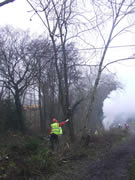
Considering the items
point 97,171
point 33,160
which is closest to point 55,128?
point 33,160

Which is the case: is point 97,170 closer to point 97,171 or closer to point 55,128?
point 97,171

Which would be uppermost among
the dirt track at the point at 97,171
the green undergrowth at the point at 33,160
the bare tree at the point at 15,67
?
the bare tree at the point at 15,67

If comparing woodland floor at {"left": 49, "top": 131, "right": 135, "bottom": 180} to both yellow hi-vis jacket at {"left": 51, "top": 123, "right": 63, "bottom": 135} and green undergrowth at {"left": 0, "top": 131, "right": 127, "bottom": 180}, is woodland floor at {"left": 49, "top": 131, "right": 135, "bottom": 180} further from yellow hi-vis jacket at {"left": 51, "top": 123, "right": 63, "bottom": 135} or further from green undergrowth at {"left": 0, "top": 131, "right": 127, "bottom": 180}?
yellow hi-vis jacket at {"left": 51, "top": 123, "right": 63, "bottom": 135}

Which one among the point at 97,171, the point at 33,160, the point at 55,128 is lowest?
the point at 97,171

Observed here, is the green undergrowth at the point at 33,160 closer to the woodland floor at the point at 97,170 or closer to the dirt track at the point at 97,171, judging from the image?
the woodland floor at the point at 97,170

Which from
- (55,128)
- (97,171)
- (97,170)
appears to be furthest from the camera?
(55,128)

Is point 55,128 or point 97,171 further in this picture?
point 55,128

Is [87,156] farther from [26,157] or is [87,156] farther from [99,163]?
[26,157]

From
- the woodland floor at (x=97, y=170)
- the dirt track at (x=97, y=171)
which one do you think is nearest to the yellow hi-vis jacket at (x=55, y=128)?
the woodland floor at (x=97, y=170)

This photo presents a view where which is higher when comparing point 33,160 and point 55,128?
point 55,128

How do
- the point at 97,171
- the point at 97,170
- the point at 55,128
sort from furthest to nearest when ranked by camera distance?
the point at 55,128
the point at 97,170
the point at 97,171

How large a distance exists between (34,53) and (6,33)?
15.8ft

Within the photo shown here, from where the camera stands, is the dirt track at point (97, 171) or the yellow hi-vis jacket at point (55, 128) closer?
the dirt track at point (97, 171)

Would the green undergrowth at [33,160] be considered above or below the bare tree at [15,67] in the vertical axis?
below
